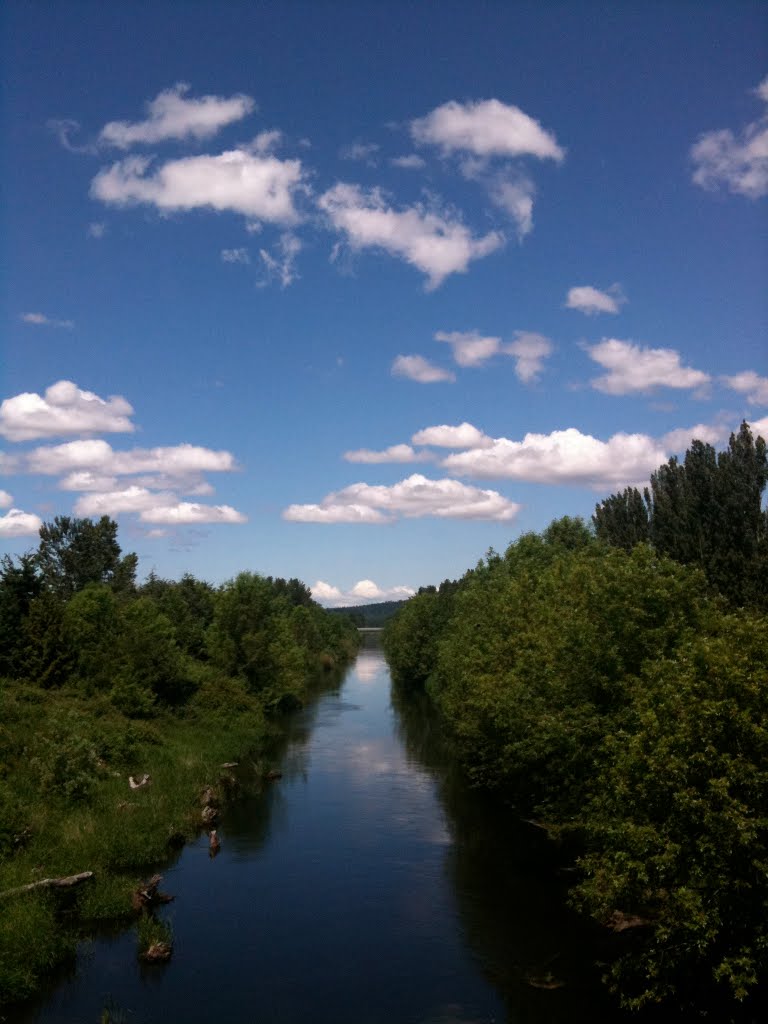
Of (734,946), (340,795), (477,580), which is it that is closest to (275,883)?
(340,795)

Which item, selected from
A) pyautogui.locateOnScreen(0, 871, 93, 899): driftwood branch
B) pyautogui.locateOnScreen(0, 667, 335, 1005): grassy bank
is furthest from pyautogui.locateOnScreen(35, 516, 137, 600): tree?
pyautogui.locateOnScreen(0, 871, 93, 899): driftwood branch

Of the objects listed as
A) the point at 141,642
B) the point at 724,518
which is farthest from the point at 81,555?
the point at 724,518

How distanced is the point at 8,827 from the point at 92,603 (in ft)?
117

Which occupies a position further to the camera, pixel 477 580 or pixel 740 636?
pixel 477 580

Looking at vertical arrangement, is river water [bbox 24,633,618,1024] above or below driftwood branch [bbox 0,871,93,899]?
below

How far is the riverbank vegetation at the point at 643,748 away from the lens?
59.0 feet

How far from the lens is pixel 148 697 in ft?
184

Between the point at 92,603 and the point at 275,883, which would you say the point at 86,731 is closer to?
the point at 275,883

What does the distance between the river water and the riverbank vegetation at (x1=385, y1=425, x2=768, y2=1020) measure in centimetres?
231

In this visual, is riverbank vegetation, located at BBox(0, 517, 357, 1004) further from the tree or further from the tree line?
the tree

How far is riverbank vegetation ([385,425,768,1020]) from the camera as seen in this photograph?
18.0 m

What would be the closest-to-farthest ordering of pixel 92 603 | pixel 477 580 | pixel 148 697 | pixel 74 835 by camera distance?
1. pixel 74 835
2. pixel 148 697
3. pixel 92 603
4. pixel 477 580

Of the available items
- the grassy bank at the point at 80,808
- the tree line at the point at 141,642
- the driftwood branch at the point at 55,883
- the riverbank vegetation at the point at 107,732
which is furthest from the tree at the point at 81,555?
the driftwood branch at the point at 55,883

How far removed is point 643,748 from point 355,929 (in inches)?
529
